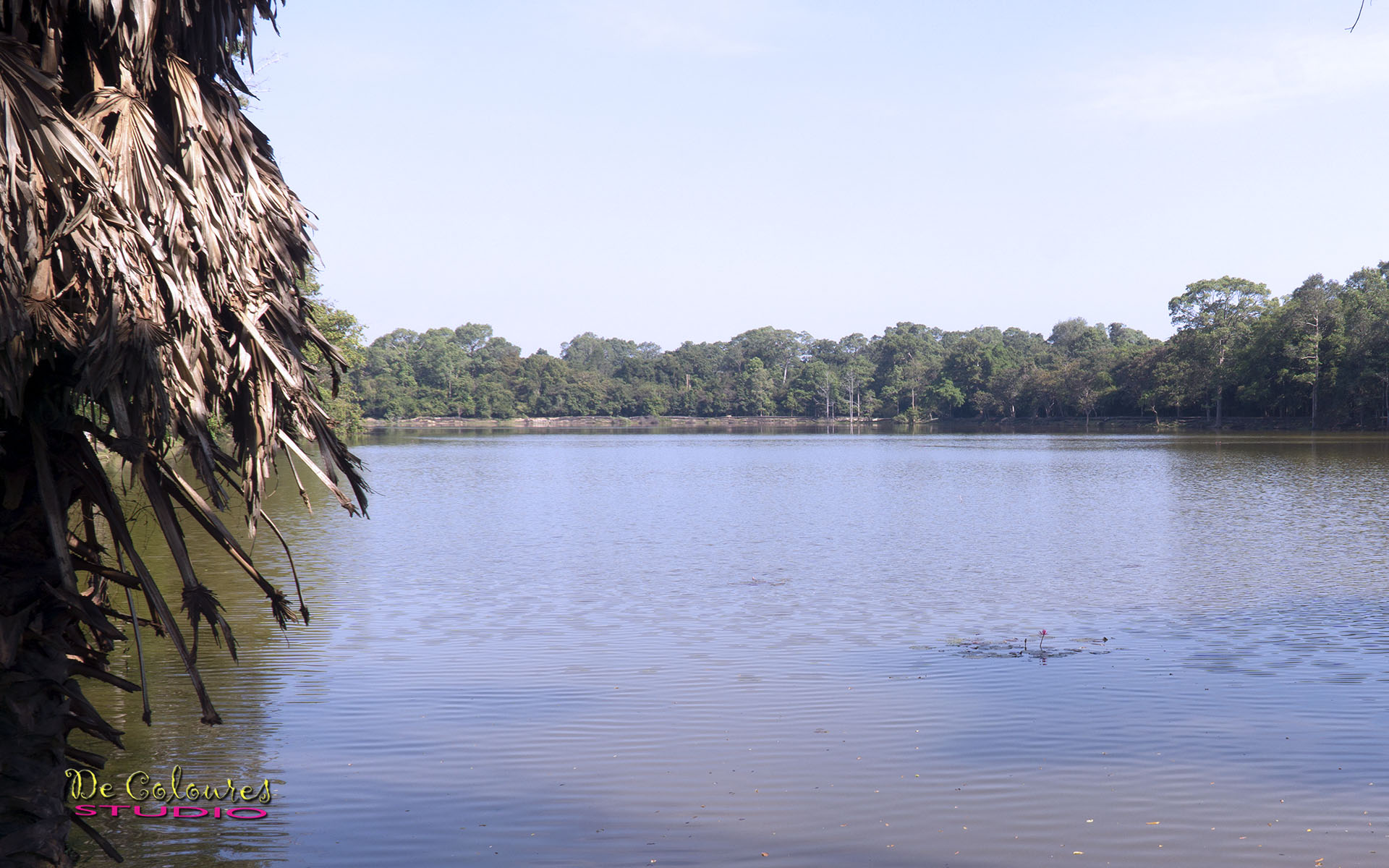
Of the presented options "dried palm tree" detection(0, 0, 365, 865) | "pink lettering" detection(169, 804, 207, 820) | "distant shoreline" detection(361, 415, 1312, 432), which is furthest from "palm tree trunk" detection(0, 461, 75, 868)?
"distant shoreline" detection(361, 415, 1312, 432)

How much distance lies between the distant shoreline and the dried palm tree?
99.4 metres

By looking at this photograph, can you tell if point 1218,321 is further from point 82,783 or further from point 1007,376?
point 82,783

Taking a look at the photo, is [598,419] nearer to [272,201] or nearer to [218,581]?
[218,581]

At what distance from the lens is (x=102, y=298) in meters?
4.32

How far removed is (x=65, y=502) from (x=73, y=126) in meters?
1.64

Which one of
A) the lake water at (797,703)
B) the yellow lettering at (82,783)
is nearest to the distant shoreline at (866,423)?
the lake water at (797,703)

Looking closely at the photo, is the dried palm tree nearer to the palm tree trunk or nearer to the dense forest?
the palm tree trunk

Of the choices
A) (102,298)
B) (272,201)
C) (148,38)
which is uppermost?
(148,38)

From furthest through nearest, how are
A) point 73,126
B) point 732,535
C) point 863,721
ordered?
1. point 732,535
2. point 863,721
3. point 73,126

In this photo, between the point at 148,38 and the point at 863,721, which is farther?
the point at 863,721

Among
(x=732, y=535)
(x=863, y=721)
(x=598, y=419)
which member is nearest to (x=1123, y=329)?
(x=598, y=419)

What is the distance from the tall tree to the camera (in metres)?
102

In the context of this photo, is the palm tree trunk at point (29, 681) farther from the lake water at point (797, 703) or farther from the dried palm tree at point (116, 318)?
the lake water at point (797, 703)

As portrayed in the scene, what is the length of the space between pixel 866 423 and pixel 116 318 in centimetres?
16893
